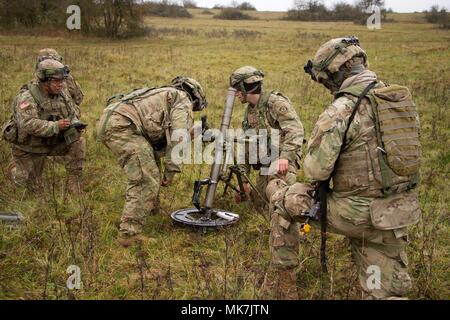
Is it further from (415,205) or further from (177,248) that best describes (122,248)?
(415,205)

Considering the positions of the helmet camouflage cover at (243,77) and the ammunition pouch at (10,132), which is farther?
the ammunition pouch at (10,132)

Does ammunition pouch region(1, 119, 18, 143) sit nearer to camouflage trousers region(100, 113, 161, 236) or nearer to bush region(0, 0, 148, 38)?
camouflage trousers region(100, 113, 161, 236)

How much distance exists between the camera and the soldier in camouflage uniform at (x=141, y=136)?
5426 millimetres

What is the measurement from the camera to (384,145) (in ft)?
11.9

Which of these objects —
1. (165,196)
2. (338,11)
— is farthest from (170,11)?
(165,196)

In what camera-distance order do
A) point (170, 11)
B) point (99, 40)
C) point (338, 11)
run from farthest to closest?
point (170, 11) → point (338, 11) → point (99, 40)

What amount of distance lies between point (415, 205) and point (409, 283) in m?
0.65

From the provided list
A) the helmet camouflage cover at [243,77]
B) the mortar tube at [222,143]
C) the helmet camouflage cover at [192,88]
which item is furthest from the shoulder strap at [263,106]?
the helmet camouflage cover at [192,88]

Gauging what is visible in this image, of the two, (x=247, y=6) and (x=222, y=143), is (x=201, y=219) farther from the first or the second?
(x=247, y=6)

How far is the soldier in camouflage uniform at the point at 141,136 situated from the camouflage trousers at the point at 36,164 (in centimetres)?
189

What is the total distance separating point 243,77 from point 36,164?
139 inches

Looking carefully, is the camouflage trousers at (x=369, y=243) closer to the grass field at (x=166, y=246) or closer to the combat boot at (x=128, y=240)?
the grass field at (x=166, y=246)

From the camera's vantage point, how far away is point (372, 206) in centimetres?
372

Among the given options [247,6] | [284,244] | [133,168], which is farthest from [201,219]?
[247,6]
